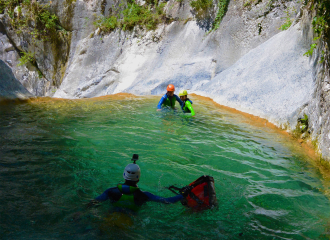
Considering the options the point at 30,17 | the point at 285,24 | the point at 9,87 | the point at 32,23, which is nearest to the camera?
the point at 9,87

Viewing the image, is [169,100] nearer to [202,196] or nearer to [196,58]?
[196,58]

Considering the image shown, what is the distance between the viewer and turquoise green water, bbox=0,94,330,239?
3000 mm

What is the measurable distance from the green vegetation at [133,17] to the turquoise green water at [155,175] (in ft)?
31.1

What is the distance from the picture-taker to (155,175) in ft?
14.9

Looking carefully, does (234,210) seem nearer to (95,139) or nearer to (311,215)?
(311,215)

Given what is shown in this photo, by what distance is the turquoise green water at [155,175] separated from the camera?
3000mm

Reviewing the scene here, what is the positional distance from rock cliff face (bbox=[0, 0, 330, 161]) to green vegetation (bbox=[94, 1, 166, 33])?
1.12 ft

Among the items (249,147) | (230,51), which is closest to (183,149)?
(249,147)

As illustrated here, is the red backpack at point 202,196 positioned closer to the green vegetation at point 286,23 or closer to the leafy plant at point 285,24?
the green vegetation at point 286,23

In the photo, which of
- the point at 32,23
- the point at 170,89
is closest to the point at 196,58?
the point at 170,89

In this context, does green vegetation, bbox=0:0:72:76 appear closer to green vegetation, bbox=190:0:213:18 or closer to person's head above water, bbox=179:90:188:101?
green vegetation, bbox=190:0:213:18

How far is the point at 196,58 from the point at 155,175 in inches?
399

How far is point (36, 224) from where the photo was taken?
9.53ft

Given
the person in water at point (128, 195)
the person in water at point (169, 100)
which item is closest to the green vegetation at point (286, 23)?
the person in water at point (169, 100)
